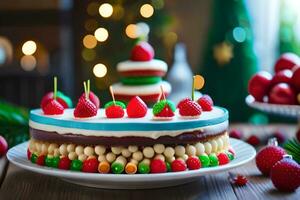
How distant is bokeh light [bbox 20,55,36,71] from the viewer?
3443mm

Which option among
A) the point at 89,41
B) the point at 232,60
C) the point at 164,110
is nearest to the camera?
the point at 164,110

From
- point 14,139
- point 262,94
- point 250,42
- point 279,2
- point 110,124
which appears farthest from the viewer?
point 279,2

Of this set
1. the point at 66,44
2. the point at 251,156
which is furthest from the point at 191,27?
the point at 251,156

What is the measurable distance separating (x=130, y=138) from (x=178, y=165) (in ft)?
0.32

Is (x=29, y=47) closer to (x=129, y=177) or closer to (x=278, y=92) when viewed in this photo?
(x=278, y=92)

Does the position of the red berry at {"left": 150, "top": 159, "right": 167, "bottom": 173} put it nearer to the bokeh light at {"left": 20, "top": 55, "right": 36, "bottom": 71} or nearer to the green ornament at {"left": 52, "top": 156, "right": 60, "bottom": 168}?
the green ornament at {"left": 52, "top": 156, "right": 60, "bottom": 168}

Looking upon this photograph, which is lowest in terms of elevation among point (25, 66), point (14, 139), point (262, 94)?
point (25, 66)

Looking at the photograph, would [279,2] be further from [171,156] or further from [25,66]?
[171,156]

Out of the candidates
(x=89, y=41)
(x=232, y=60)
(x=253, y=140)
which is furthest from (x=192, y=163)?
(x=89, y=41)

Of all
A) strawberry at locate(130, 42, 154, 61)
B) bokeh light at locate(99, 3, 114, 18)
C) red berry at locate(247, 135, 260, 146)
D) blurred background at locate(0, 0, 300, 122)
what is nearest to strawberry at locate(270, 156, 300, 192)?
red berry at locate(247, 135, 260, 146)

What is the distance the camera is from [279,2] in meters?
3.32

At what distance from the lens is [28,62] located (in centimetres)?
346

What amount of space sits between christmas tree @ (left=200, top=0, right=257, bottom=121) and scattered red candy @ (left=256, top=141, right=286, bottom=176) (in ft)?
5.86

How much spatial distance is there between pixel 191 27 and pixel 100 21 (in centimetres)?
55
